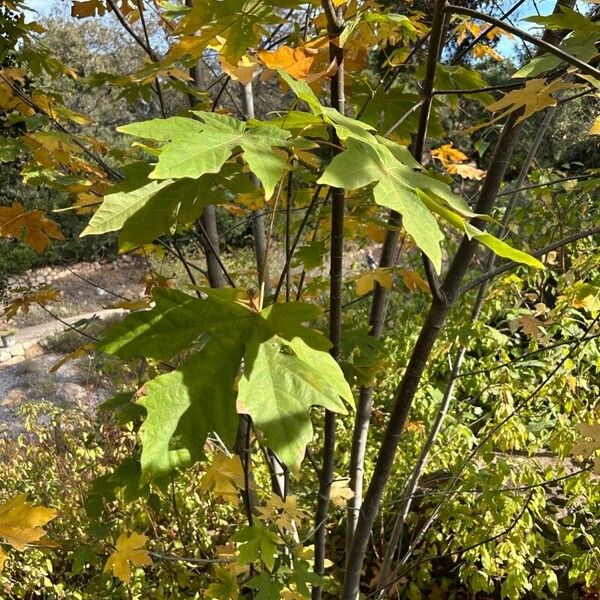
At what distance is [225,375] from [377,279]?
2.73 feet

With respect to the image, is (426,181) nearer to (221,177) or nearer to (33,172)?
(221,177)

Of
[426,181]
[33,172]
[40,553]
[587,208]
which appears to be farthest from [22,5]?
[587,208]

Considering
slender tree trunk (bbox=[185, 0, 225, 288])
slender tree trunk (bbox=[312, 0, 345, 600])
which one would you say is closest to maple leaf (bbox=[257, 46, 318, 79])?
slender tree trunk (bbox=[312, 0, 345, 600])

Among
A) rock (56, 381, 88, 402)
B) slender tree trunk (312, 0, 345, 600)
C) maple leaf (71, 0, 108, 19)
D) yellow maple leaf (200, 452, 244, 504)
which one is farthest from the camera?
rock (56, 381, 88, 402)

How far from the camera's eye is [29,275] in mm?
12516

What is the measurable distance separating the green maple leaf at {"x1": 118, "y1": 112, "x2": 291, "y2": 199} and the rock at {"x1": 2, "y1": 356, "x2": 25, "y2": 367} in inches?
338

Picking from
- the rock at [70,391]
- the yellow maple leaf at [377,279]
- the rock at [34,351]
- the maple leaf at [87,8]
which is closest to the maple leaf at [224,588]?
the yellow maple leaf at [377,279]

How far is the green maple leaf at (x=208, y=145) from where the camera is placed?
2.14 feet

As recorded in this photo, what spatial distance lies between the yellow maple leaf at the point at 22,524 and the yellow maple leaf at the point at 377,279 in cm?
94

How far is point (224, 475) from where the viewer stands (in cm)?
156

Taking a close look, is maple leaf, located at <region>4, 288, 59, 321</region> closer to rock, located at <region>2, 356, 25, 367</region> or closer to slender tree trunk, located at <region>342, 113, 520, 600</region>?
slender tree trunk, located at <region>342, 113, 520, 600</region>

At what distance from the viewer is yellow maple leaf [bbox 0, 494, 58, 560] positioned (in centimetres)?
111

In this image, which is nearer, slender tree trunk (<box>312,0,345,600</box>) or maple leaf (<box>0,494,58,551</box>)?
slender tree trunk (<box>312,0,345,600</box>)

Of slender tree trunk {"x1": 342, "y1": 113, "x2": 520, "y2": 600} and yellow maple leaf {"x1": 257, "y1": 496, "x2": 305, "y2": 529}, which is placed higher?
slender tree trunk {"x1": 342, "y1": 113, "x2": 520, "y2": 600}
